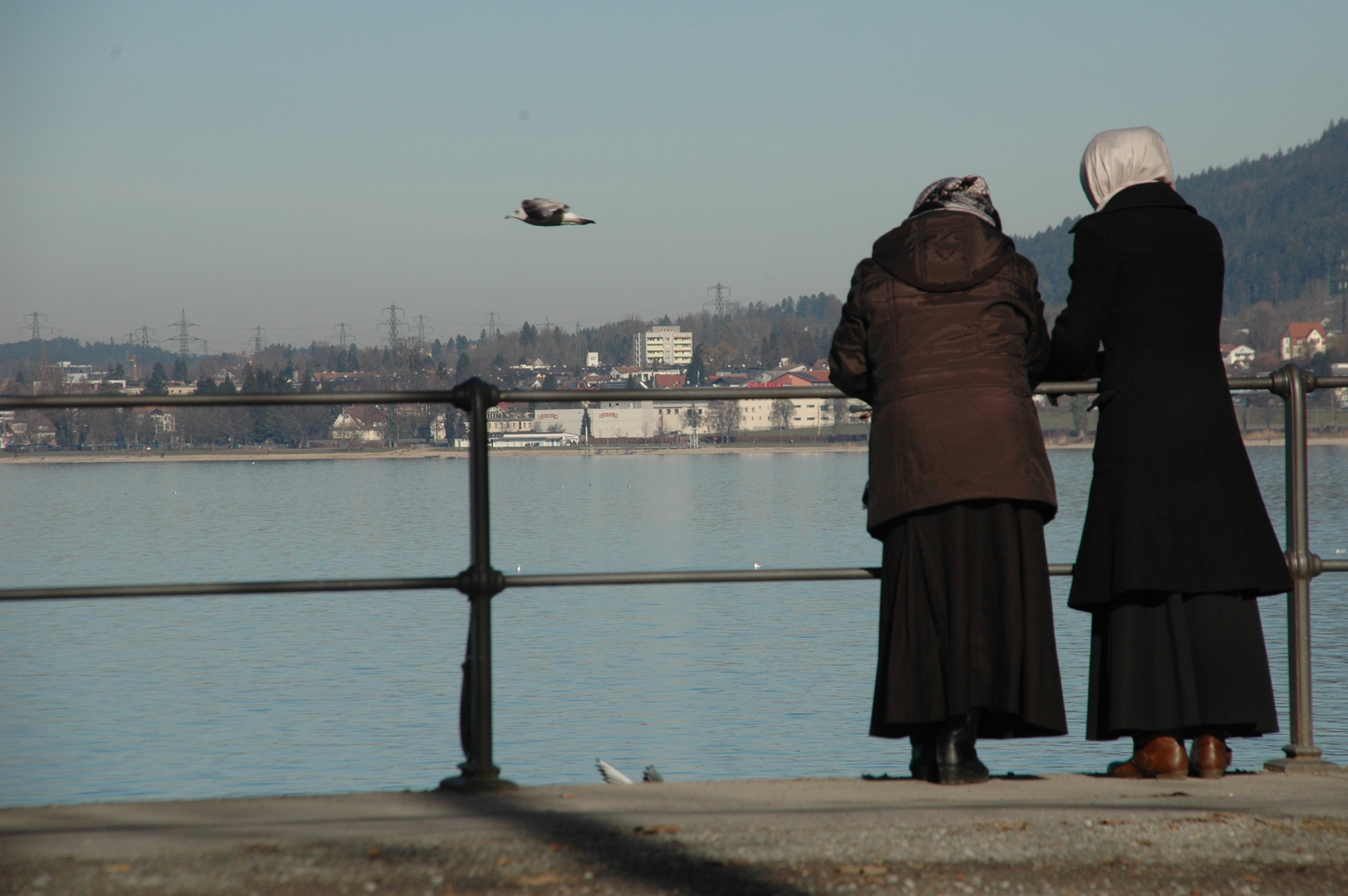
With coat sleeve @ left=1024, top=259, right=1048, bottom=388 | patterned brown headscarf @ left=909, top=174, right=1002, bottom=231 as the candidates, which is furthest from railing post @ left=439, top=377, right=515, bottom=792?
coat sleeve @ left=1024, top=259, right=1048, bottom=388

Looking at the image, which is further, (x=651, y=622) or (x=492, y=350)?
(x=492, y=350)

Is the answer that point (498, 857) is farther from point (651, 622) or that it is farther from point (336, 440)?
point (336, 440)

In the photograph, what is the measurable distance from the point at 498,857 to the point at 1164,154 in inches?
86.3

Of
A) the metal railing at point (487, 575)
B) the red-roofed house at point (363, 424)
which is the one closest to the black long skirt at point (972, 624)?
the metal railing at point (487, 575)

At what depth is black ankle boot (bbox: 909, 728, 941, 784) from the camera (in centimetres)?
282

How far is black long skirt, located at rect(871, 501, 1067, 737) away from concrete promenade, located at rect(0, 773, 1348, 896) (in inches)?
8.2

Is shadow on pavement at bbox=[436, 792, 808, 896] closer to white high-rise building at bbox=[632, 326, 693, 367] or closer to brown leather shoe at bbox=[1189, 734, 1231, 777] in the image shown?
brown leather shoe at bbox=[1189, 734, 1231, 777]

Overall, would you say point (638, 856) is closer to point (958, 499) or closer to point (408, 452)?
point (958, 499)

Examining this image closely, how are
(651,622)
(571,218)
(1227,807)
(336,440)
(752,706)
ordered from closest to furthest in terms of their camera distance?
(1227,807) < (571,218) < (752,706) < (651,622) < (336,440)

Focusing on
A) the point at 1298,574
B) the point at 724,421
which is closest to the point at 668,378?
the point at 724,421

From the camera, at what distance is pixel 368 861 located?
6.91 ft

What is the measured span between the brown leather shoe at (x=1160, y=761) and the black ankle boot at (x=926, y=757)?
Answer: 445 mm

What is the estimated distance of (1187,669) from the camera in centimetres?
292

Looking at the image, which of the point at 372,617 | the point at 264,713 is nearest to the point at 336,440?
the point at 372,617
